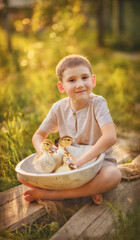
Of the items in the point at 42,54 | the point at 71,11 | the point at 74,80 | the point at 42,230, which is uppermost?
the point at 71,11

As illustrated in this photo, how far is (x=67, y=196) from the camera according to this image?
5.81 ft

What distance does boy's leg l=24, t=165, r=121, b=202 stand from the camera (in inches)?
67.0

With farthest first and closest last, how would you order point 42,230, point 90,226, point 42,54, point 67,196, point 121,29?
point 121,29 < point 42,54 < point 67,196 < point 42,230 < point 90,226

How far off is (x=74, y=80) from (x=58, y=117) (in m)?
0.36

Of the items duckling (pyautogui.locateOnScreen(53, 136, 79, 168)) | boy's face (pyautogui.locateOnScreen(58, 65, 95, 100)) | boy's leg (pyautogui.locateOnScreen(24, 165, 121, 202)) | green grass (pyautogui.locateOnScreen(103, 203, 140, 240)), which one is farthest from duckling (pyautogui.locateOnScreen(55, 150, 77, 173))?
boy's face (pyautogui.locateOnScreen(58, 65, 95, 100))

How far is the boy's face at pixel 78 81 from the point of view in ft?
5.96

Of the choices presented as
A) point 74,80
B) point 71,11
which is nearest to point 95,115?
point 74,80

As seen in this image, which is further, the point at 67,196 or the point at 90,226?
the point at 67,196

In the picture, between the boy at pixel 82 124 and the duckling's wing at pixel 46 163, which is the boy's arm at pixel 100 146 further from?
the duckling's wing at pixel 46 163

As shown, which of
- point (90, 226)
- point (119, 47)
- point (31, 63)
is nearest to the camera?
point (90, 226)

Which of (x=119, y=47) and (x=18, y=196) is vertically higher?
(x=119, y=47)

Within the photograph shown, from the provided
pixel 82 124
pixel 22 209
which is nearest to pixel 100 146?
pixel 82 124

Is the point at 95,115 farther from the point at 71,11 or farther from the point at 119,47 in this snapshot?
the point at 119,47

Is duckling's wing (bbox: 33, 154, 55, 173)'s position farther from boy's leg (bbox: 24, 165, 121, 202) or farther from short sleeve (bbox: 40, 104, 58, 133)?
short sleeve (bbox: 40, 104, 58, 133)
